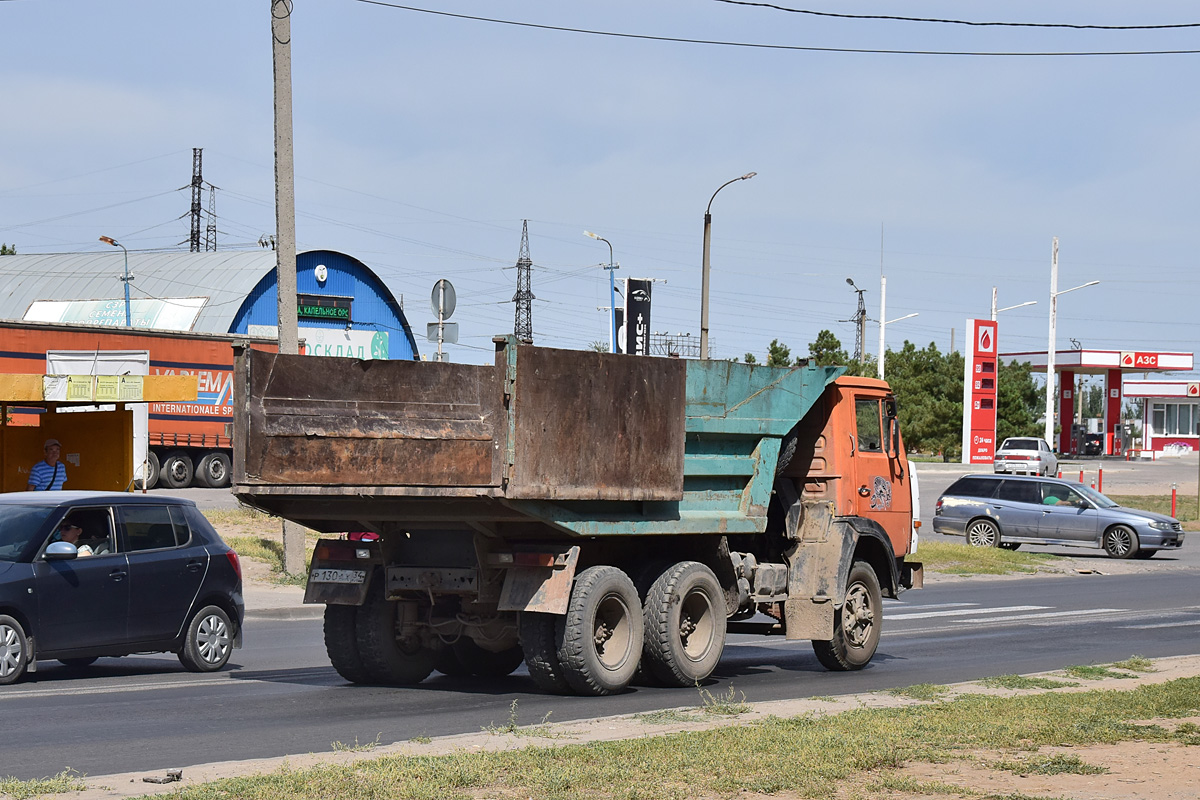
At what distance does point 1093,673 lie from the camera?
1230 cm

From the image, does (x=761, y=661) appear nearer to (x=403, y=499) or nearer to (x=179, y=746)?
(x=403, y=499)

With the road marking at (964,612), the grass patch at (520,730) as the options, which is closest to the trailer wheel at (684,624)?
the grass patch at (520,730)

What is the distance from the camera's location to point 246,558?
22.4 m

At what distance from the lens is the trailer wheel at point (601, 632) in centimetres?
1048

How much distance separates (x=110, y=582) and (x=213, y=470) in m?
27.7

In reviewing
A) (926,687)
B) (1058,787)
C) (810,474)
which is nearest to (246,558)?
(810,474)

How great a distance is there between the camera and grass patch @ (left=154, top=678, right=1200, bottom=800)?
677cm

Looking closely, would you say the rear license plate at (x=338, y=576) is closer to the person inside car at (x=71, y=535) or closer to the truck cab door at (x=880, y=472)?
the person inside car at (x=71, y=535)

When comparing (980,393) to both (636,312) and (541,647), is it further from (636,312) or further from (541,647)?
(541,647)

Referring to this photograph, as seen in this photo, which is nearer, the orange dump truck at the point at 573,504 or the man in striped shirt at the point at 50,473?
the orange dump truck at the point at 573,504

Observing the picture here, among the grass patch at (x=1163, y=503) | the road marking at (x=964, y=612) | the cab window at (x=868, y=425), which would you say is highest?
the cab window at (x=868, y=425)

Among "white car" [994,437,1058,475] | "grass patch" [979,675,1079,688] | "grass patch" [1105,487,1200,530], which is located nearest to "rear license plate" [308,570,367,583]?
"grass patch" [979,675,1079,688]

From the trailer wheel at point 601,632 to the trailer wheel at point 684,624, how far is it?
0.17 meters

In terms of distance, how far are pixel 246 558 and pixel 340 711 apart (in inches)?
506
